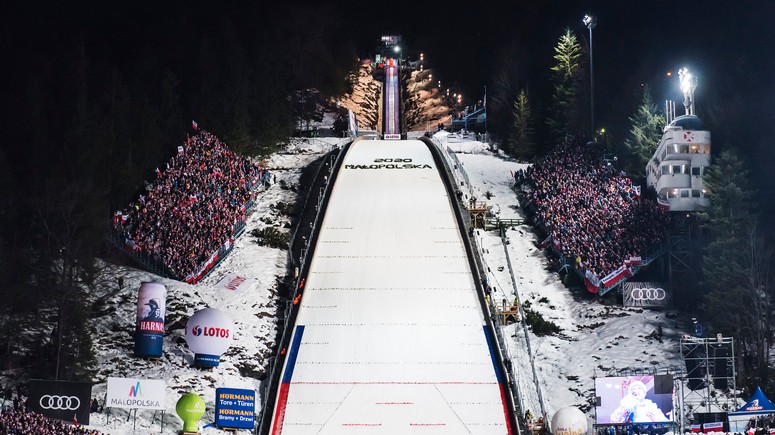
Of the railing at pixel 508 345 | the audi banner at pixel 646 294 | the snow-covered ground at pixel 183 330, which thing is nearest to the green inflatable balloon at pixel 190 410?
the snow-covered ground at pixel 183 330

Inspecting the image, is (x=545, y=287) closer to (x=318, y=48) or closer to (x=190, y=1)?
(x=318, y=48)

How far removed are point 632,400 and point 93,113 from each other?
956 inches

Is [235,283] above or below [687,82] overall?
below

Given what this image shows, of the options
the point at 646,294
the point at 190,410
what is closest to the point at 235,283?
the point at 190,410

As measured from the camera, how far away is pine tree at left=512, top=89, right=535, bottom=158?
63625 mm

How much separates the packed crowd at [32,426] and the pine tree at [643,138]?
107 ft

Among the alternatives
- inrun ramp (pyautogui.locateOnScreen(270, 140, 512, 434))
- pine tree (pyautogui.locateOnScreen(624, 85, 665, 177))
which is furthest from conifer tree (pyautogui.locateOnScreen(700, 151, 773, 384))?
pine tree (pyautogui.locateOnScreen(624, 85, 665, 177))

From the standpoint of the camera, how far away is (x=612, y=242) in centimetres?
4325

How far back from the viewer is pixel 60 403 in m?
28.5

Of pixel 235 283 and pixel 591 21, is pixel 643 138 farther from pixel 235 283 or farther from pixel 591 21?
pixel 235 283

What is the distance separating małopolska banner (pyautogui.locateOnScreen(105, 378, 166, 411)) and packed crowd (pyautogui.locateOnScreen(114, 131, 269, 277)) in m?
10.2

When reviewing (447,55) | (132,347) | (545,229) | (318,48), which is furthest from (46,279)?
Answer: (447,55)

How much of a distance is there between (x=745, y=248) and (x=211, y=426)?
19.2 m

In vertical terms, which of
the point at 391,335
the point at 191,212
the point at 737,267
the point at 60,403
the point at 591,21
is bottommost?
the point at 60,403
